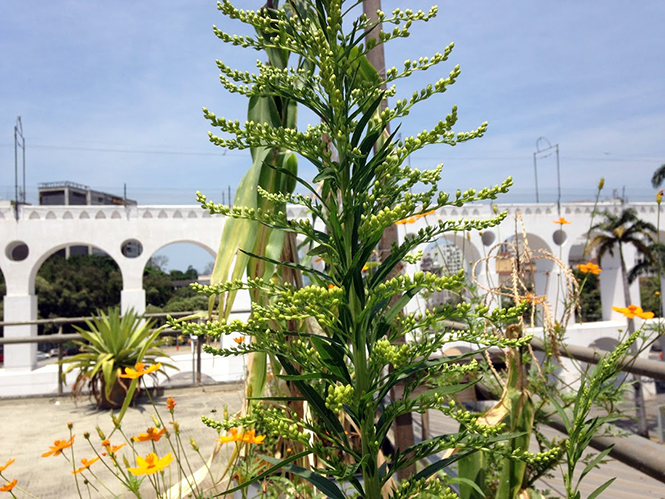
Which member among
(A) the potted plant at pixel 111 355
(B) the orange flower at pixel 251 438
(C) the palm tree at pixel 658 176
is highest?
(C) the palm tree at pixel 658 176

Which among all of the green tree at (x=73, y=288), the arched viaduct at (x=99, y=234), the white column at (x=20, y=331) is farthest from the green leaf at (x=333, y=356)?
the green tree at (x=73, y=288)

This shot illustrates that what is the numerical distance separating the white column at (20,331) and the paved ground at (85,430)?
11812mm

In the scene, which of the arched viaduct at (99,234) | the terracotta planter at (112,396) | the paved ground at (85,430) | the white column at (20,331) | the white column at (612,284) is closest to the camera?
the paved ground at (85,430)

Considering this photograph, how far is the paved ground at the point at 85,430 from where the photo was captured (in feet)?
5.89

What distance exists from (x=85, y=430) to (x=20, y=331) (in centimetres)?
1442

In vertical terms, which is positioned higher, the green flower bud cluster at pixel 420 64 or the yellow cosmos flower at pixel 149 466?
the green flower bud cluster at pixel 420 64

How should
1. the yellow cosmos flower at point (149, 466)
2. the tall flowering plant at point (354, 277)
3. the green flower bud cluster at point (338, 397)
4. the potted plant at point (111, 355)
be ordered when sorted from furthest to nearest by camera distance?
the potted plant at point (111, 355) → the yellow cosmos flower at point (149, 466) → the tall flowering plant at point (354, 277) → the green flower bud cluster at point (338, 397)

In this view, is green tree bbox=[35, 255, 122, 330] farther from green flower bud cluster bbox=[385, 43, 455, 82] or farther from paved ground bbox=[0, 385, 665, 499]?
green flower bud cluster bbox=[385, 43, 455, 82]

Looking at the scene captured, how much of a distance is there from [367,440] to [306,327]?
0.97m

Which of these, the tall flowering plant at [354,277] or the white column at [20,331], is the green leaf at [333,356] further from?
the white column at [20,331]

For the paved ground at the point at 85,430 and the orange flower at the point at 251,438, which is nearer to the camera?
the orange flower at the point at 251,438

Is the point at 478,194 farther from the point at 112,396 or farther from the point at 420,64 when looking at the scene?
the point at 112,396

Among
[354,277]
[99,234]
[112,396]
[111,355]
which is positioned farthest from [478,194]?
[99,234]

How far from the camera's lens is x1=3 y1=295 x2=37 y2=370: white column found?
45.2 ft
